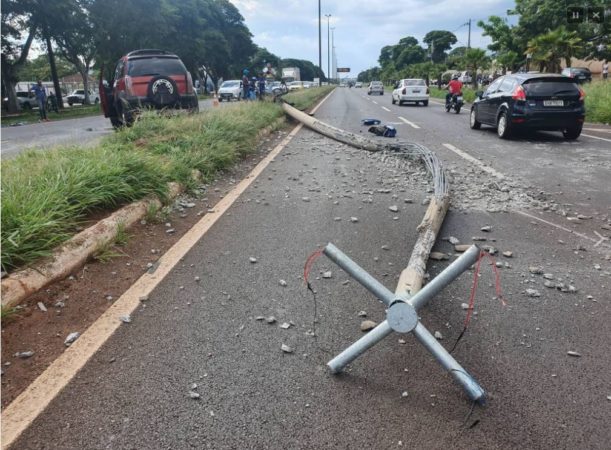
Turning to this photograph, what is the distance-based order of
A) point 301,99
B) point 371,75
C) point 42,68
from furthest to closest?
1. point 371,75
2. point 42,68
3. point 301,99

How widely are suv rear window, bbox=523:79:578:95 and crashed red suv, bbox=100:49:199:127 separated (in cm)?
830

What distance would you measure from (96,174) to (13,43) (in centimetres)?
3261

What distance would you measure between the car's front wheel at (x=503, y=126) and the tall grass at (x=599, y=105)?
5540 mm

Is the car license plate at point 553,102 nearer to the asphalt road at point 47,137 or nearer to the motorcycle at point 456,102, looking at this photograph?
the asphalt road at point 47,137

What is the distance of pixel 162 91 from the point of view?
1167 centimetres

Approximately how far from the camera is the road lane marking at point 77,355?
2.21m

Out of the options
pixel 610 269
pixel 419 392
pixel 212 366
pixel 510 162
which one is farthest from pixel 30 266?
pixel 510 162

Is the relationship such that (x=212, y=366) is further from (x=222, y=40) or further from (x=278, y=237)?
(x=222, y=40)

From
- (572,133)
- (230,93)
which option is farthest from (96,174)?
(230,93)

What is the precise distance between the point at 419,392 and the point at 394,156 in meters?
6.94

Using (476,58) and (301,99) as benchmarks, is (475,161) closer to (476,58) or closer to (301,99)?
(301,99)

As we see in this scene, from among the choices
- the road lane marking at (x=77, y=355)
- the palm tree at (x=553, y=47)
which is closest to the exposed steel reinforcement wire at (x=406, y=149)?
the road lane marking at (x=77, y=355)

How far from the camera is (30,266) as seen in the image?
3.41m

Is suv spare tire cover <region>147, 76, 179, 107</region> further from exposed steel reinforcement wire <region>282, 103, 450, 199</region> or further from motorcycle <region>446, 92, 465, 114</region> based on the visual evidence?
motorcycle <region>446, 92, 465, 114</region>
